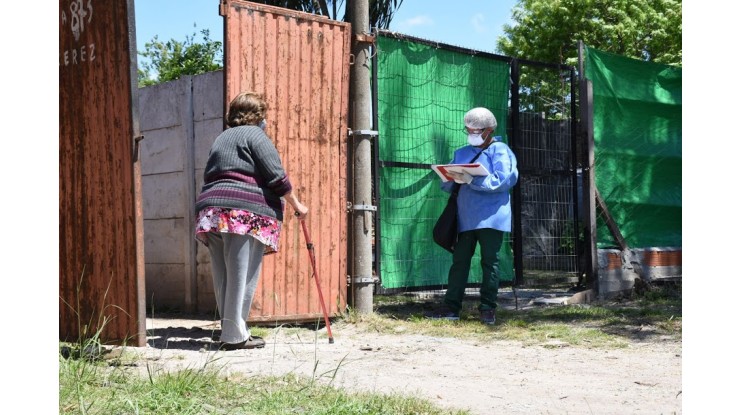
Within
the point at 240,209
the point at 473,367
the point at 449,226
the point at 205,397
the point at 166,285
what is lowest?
the point at 473,367

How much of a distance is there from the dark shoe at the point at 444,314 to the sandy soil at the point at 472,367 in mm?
651

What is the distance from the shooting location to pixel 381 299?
9.01 meters

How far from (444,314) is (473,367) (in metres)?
2.24

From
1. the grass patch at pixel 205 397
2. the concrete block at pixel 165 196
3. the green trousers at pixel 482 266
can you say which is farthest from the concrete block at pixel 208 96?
the grass patch at pixel 205 397

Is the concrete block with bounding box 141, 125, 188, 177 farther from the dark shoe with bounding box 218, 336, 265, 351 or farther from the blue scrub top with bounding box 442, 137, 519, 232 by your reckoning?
the dark shoe with bounding box 218, 336, 265, 351

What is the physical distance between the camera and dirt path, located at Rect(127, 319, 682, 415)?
4.23 m

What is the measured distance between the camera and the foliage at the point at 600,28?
2789 cm

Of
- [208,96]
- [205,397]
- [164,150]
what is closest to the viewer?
[205,397]

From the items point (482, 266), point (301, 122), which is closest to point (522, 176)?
point (482, 266)

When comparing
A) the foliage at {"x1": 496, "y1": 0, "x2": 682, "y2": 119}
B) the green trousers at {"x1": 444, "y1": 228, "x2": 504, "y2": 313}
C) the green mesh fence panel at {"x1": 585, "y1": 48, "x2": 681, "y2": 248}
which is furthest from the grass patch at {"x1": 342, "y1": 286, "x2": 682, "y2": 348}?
the foliage at {"x1": 496, "y1": 0, "x2": 682, "y2": 119}

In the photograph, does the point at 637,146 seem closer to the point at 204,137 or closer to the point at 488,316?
Result: the point at 488,316

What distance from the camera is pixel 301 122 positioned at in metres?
7.08

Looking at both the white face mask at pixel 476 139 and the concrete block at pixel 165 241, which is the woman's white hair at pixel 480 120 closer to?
the white face mask at pixel 476 139

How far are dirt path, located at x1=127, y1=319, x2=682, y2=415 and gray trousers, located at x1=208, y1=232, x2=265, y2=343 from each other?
0.20m
